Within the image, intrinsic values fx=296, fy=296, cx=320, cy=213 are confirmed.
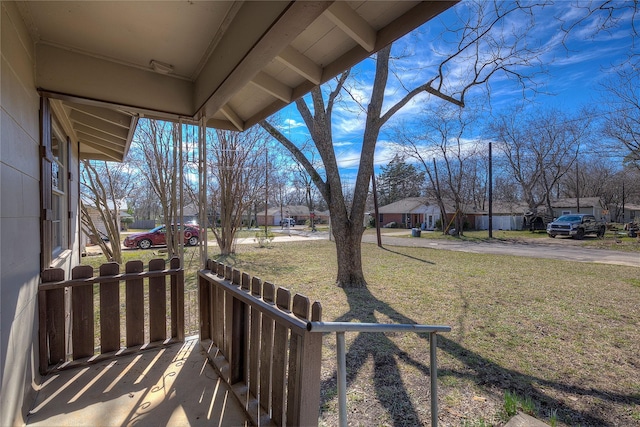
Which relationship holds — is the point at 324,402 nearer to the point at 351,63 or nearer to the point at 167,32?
the point at 351,63

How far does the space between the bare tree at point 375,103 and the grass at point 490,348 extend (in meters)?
1.12

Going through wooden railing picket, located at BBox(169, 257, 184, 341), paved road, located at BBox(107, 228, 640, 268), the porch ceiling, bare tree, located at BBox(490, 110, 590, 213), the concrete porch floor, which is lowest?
paved road, located at BBox(107, 228, 640, 268)

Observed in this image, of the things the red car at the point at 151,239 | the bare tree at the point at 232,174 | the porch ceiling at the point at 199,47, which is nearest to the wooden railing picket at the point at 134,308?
the porch ceiling at the point at 199,47

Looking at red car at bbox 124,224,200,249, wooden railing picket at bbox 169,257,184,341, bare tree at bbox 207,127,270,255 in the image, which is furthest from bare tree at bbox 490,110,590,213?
wooden railing picket at bbox 169,257,184,341

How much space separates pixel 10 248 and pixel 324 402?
2148 mm

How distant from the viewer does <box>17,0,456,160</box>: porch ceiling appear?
1.51 meters

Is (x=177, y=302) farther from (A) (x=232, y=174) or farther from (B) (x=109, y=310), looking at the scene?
(A) (x=232, y=174)

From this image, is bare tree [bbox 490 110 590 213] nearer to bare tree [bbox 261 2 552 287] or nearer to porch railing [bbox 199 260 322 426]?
bare tree [bbox 261 2 552 287]

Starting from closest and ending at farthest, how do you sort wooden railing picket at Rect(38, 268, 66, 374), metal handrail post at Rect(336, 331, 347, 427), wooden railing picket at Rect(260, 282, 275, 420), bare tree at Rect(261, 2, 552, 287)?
metal handrail post at Rect(336, 331, 347, 427) → wooden railing picket at Rect(260, 282, 275, 420) → wooden railing picket at Rect(38, 268, 66, 374) → bare tree at Rect(261, 2, 552, 287)

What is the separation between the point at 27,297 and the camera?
1664 millimetres

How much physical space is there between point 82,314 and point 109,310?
0.16 m

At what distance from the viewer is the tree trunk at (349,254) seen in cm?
581

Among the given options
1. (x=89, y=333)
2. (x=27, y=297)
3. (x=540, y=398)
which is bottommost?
(x=540, y=398)

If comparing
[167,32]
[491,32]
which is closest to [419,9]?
[167,32]
